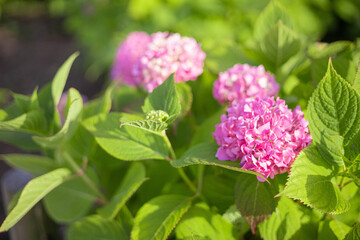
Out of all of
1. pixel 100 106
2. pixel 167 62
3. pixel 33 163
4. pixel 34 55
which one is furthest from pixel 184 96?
pixel 34 55

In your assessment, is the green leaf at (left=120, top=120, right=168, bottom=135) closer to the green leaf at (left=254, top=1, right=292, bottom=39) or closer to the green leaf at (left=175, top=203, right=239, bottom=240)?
the green leaf at (left=175, top=203, right=239, bottom=240)

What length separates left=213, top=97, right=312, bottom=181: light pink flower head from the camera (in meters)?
0.58

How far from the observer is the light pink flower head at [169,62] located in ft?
2.77

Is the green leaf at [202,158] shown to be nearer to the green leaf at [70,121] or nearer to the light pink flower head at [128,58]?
the green leaf at [70,121]

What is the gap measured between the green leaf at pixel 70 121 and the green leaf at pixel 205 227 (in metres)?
0.29

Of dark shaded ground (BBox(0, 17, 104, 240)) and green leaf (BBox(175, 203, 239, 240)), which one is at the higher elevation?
green leaf (BBox(175, 203, 239, 240))

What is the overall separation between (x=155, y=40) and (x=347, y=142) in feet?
1.63

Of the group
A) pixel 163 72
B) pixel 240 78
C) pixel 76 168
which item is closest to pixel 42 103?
pixel 76 168

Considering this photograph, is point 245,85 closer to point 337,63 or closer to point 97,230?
point 337,63

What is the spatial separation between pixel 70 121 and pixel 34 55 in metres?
4.16

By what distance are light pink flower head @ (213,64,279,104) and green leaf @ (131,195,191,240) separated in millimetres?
241

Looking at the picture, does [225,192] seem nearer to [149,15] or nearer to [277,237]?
[277,237]

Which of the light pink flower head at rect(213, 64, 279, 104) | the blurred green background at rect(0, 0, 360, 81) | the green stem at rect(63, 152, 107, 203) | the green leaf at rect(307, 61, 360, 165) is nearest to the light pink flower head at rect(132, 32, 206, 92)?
the light pink flower head at rect(213, 64, 279, 104)

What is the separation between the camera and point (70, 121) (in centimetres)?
73
